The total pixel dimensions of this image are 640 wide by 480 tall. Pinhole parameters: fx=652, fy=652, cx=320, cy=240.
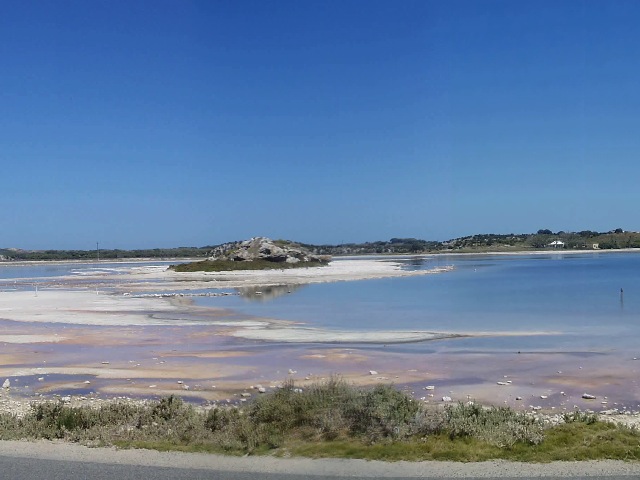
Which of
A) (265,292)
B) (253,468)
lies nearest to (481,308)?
(265,292)

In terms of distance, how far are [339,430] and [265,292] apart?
36715 millimetres

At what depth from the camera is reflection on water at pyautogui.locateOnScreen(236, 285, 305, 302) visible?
4078 centimetres

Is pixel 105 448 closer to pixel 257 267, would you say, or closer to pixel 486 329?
pixel 486 329

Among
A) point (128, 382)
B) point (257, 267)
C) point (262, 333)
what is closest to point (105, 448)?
point (128, 382)

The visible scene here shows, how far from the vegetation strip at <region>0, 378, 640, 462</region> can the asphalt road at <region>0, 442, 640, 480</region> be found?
236 millimetres

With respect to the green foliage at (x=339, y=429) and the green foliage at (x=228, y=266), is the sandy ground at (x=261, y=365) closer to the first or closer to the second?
the green foliage at (x=339, y=429)

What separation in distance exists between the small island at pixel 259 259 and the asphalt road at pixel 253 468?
6985cm

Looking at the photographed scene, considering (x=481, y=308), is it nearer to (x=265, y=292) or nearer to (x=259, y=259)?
(x=265, y=292)

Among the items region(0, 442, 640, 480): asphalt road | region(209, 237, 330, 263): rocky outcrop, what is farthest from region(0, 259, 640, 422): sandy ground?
region(209, 237, 330, 263): rocky outcrop

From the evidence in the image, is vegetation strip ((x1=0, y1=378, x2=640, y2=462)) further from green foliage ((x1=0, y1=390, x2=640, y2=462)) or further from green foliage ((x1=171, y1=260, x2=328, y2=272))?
green foliage ((x1=171, y1=260, x2=328, y2=272))

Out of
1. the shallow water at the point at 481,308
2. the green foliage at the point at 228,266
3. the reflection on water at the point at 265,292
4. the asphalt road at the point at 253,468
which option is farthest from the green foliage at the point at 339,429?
the green foliage at the point at 228,266

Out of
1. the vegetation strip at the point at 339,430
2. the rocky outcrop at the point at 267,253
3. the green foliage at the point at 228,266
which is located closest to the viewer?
the vegetation strip at the point at 339,430

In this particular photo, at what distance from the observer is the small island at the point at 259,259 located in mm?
81625

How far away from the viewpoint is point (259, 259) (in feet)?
→ 290
